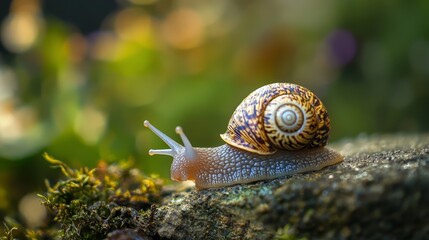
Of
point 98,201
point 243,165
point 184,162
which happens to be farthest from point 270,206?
point 98,201

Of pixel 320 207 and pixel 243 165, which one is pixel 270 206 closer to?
pixel 320 207

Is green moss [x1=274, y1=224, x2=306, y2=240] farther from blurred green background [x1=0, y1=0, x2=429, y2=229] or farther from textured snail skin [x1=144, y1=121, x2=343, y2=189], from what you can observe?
blurred green background [x1=0, y1=0, x2=429, y2=229]

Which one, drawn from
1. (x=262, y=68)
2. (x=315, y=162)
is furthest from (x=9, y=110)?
(x=315, y=162)

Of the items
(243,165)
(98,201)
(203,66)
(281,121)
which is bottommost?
(98,201)

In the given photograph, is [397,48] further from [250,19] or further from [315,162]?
[315,162]

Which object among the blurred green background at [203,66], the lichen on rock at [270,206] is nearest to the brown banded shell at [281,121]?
the lichen on rock at [270,206]

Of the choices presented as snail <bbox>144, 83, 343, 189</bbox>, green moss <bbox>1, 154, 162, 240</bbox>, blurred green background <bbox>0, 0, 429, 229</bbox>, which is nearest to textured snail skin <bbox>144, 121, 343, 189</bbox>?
snail <bbox>144, 83, 343, 189</bbox>

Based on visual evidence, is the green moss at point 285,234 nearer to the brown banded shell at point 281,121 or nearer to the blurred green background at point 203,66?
the brown banded shell at point 281,121
